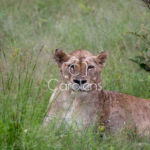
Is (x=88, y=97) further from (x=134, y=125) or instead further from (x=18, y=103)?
(x=18, y=103)

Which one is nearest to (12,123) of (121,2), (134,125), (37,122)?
(37,122)

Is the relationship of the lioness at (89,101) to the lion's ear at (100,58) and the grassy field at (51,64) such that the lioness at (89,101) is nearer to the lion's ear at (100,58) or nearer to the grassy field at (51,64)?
the lion's ear at (100,58)

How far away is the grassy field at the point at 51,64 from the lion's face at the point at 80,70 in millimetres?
350

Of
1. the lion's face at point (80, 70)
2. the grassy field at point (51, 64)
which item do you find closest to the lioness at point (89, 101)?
the lion's face at point (80, 70)

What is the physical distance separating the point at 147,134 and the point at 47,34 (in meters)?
4.54

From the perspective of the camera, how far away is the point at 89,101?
4.00 m

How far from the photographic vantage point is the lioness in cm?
400

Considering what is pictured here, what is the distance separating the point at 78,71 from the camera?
3990mm

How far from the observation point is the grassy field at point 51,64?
3332 millimetres

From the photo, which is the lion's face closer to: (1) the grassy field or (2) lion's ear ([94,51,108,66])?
(2) lion's ear ([94,51,108,66])

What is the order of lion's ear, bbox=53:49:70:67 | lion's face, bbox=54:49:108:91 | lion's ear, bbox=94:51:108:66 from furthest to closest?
1. lion's ear, bbox=94:51:108:66
2. lion's ear, bbox=53:49:70:67
3. lion's face, bbox=54:49:108:91

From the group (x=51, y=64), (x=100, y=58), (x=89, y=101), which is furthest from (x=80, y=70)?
(x=51, y=64)

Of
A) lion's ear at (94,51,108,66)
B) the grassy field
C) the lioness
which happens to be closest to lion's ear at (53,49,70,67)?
the lioness

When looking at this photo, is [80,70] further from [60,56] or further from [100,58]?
[100,58]
